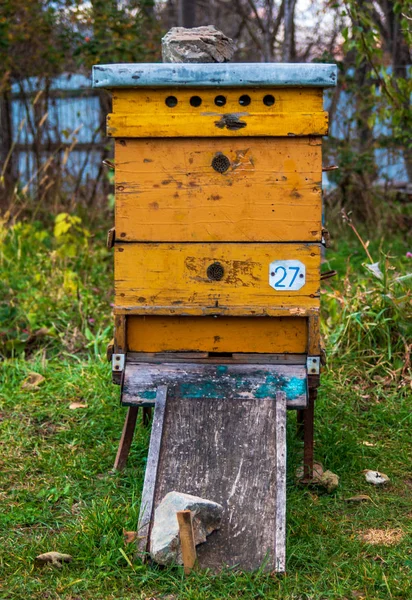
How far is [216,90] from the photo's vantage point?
3051mm

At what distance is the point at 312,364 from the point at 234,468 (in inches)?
21.7

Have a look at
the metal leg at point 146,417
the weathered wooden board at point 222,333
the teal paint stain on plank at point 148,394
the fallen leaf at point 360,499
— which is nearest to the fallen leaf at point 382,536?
the fallen leaf at point 360,499

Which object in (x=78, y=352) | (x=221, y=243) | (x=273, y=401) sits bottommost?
(x=78, y=352)

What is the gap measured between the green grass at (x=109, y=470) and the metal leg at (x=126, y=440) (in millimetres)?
54

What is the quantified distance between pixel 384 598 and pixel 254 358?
1.11 m

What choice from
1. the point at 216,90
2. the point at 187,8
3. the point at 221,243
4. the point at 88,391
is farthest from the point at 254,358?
the point at 187,8

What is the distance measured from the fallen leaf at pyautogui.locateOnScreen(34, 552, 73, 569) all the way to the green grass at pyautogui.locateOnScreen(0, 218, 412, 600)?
0.03 metres

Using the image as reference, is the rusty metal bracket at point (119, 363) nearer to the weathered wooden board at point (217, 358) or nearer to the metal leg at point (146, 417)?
the weathered wooden board at point (217, 358)

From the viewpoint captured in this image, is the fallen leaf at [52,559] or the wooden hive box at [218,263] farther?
the wooden hive box at [218,263]

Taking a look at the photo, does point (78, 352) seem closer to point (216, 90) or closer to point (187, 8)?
point (216, 90)

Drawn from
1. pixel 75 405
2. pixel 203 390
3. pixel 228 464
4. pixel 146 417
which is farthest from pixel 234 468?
pixel 75 405

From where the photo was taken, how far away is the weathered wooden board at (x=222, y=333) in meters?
3.25

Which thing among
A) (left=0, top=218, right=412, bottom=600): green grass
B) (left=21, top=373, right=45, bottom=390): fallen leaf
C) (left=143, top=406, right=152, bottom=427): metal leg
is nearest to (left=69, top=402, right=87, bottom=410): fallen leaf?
(left=0, top=218, right=412, bottom=600): green grass

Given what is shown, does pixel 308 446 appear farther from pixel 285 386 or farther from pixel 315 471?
pixel 285 386
